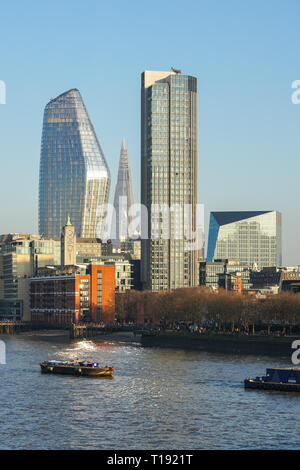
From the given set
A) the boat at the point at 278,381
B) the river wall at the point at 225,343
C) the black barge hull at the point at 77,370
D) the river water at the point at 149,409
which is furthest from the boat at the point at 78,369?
the river wall at the point at 225,343

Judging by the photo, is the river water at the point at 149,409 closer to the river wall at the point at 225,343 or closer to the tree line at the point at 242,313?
the river wall at the point at 225,343

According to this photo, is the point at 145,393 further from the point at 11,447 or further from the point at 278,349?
the point at 278,349

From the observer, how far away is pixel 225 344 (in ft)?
509

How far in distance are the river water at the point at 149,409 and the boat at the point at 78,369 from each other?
1.68 m

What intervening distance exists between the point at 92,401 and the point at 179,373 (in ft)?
80.7

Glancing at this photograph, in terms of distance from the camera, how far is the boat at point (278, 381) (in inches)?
3944

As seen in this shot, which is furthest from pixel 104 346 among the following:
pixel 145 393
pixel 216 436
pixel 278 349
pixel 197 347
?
pixel 216 436

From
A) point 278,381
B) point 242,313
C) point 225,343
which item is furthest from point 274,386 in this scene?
point 242,313

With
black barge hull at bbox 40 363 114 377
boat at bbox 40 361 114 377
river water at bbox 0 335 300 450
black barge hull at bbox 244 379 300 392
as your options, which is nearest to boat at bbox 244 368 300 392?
black barge hull at bbox 244 379 300 392

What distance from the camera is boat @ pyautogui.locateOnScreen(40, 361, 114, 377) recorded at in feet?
373

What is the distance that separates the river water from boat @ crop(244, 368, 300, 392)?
5.30 feet

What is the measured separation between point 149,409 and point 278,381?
20.3 m

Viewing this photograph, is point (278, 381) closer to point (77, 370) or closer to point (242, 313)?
point (77, 370)

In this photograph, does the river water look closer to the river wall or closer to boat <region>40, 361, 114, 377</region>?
boat <region>40, 361, 114, 377</region>
